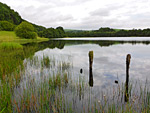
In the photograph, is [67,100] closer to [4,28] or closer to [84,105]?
[84,105]

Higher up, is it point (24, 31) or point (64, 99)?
point (24, 31)

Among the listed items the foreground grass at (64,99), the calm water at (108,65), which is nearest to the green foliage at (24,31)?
the calm water at (108,65)

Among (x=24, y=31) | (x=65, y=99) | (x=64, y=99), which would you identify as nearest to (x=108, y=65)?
(x=65, y=99)

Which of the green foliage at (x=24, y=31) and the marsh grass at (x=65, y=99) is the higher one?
the green foliage at (x=24, y=31)

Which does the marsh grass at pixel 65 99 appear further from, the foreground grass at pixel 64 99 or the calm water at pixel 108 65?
the calm water at pixel 108 65

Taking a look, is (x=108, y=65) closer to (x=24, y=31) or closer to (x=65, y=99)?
(x=65, y=99)

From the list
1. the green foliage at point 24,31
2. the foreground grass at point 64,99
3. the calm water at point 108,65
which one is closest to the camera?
the foreground grass at point 64,99

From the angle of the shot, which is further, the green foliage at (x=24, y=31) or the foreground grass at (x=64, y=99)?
the green foliage at (x=24, y=31)

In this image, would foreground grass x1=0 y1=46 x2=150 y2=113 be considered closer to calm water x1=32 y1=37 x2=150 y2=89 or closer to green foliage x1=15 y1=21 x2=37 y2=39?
calm water x1=32 y1=37 x2=150 y2=89

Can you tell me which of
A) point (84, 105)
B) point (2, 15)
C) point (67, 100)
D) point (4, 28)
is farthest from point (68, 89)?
point (2, 15)

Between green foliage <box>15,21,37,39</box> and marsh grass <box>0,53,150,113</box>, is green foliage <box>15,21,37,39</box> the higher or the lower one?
the higher one

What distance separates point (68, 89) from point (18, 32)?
7733cm

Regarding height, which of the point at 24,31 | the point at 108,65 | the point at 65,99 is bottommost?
the point at 65,99

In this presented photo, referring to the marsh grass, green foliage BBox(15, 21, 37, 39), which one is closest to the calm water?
the marsh grass
